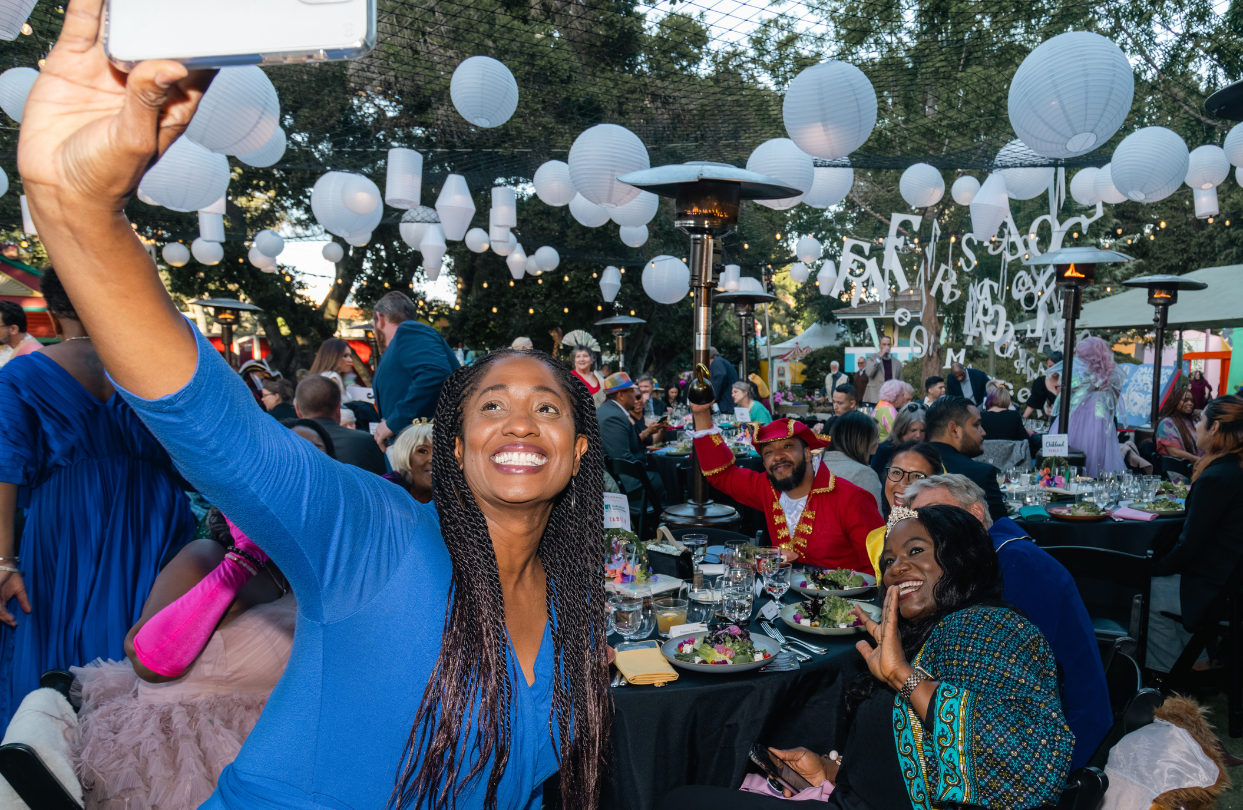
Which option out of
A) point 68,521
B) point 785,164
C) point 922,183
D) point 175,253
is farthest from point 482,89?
point 175,253

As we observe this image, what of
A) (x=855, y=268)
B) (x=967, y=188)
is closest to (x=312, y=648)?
(x=967, y=188)

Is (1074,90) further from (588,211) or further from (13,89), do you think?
(13,89)

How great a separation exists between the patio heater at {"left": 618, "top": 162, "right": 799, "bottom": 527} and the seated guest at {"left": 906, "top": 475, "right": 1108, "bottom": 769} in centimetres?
186

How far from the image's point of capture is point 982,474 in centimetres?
398

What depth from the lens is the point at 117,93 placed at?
628 millimetres

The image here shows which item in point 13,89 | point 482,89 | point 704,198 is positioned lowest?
point 704,198

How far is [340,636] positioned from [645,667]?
4.52ft

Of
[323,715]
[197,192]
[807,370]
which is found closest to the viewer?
[323,715]

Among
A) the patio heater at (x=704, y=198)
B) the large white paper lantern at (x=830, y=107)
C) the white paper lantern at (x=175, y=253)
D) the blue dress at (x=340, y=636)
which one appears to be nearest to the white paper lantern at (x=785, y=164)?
the large white paper lantern at (x=830, y=107)

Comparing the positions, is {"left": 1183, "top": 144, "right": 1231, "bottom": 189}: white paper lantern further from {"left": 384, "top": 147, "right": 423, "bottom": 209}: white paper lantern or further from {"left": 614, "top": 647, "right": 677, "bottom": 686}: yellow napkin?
{"left": 614, "top": 647, "right": 677, "bottom": 686}: yellow napkin

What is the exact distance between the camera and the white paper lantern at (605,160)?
18.0ft

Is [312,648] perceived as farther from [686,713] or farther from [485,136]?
[485,136]

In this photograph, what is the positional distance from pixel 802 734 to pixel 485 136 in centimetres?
890

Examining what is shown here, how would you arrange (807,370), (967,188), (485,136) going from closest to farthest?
(967,188)
(485,136)
(807,370)
